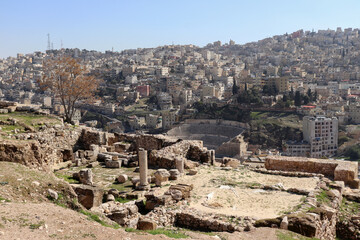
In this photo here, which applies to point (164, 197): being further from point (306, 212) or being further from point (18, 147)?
point (18, 147)

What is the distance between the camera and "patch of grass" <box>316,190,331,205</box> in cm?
1002

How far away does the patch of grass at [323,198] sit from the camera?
1002 centimetres

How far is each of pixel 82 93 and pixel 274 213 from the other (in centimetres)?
1486

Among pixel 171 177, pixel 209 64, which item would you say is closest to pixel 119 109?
pixel 209 64

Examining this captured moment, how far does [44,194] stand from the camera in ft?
23.0

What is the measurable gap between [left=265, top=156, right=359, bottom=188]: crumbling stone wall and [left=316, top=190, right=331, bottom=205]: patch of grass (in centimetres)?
234

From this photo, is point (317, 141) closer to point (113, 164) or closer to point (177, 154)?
point (177, 154)

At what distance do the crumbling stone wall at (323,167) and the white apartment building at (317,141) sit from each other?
5906 centimetres

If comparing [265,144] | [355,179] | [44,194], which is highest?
[44,194]

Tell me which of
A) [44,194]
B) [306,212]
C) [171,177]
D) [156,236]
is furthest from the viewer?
[171,177]

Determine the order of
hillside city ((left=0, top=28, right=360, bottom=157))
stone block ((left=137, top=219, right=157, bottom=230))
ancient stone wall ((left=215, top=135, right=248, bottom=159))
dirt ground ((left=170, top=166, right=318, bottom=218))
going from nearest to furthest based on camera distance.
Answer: stone block ((left=137, top=219, right=157, bottom=230)) < dirt ground ((left=170, top=166, right=318, bottom=218)) < ancient stone wall ((left=215, top=135, right=248, bottom=159)) < hillside city ((left=0, top=28, right=360, bottom=157))

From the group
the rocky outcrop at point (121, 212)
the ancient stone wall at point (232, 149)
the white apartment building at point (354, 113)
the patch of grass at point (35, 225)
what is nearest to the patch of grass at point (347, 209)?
the rocky outcrop at point (121, 212)

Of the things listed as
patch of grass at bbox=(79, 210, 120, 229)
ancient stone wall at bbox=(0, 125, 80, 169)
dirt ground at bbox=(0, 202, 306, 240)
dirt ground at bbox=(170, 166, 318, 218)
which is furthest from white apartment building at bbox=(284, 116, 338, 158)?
dirt ground at bbox=(0, 202, 306, 240)

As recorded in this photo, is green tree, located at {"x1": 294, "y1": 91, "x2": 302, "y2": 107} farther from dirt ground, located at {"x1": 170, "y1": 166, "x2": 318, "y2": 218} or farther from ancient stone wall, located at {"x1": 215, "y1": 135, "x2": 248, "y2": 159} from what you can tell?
dirt ground, located at {"x1": 170, "y1": 166, "x2": 318, "y2": 218}
